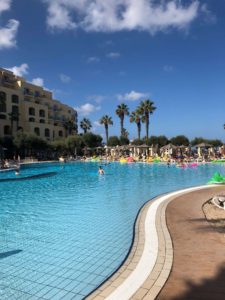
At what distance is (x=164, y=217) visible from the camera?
9.28 meters

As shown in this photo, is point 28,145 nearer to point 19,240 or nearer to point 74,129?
point 74,129

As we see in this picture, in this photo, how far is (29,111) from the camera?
6769cm

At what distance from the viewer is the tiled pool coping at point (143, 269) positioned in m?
4.60

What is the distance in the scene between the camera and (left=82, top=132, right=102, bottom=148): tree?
6788 centimetres

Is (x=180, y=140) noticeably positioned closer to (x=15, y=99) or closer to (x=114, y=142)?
(x=114, y=142)

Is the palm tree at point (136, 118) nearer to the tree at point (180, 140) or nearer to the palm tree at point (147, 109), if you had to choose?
the palm tree at point (147, 109)

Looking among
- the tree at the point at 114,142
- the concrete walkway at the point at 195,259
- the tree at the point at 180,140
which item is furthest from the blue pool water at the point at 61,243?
the tree at the point at 180,140

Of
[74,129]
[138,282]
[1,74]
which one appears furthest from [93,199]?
[74,129]

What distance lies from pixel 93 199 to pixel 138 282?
9659mm

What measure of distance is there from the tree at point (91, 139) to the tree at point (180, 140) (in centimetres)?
2057

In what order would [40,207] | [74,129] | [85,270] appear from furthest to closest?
[74,129], [40,207], [85,270]

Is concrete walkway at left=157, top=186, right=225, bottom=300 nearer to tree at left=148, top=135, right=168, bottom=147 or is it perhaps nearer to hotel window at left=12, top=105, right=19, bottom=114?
hotel window at left=12, top=105, right=19, bottom=114

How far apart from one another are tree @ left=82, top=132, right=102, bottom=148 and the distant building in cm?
852

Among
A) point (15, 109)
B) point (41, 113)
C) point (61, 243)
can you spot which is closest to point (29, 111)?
point (15, 109)
